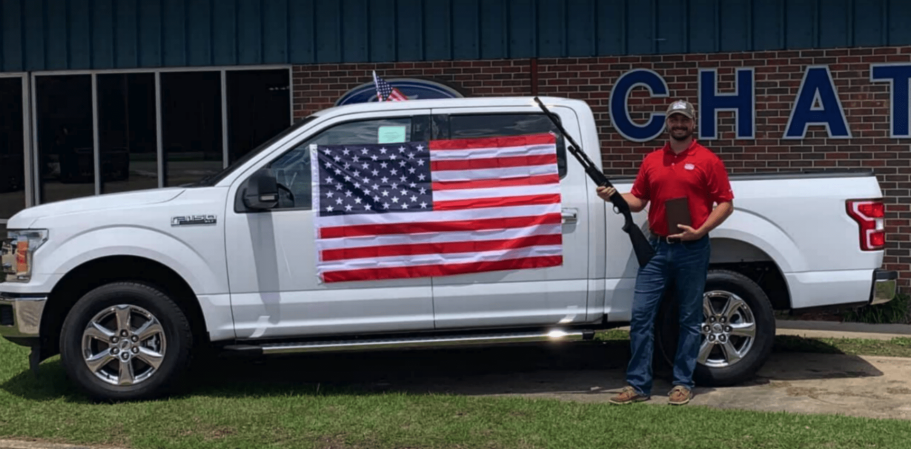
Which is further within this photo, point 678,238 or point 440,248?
point 440,248

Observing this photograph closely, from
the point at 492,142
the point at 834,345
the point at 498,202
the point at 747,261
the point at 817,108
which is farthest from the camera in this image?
the point at 817,108

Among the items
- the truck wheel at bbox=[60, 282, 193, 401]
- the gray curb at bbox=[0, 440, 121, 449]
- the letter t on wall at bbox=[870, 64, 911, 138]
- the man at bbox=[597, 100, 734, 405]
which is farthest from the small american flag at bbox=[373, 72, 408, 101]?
the letter t on wall at bbox=[870, 64, 911, 138]

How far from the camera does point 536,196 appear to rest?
7.46m

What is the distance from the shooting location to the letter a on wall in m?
11.1

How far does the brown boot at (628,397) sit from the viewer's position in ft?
23.6

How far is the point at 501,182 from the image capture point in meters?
7.48

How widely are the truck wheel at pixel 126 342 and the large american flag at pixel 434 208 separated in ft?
3.40

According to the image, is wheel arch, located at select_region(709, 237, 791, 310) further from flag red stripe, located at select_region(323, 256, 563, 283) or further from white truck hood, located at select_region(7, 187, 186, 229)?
white truck hood, located at select_region(7, 187, 186, 229)

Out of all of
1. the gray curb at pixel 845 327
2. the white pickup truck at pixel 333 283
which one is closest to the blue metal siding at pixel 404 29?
the gray curb at pixel 845 327

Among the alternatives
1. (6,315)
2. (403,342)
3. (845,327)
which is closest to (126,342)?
(6,315)

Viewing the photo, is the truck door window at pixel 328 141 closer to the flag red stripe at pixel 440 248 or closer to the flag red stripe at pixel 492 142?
the flag red stripe at pixel 492 142

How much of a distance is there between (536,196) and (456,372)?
5.51 feet

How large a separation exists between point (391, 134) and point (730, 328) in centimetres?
264

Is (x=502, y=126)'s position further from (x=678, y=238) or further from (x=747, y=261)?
(x=747, y=261)
